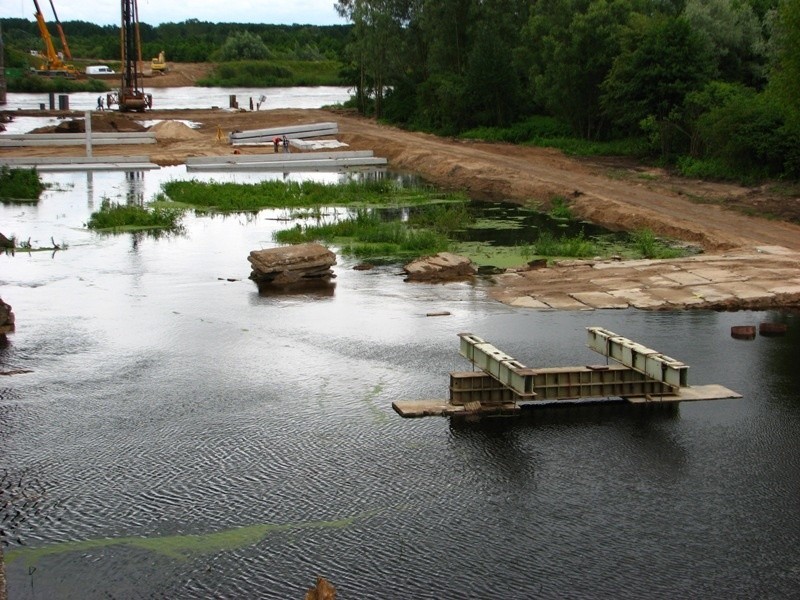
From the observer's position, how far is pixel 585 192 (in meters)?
33.8

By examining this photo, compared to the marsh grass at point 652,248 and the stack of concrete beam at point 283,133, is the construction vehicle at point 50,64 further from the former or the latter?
the marsh grass at point 652,248

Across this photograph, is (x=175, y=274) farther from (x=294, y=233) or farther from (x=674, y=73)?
(x=674, y=73)

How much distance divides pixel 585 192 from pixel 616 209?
3.14 m

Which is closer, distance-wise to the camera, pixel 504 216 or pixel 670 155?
pixel 504 216

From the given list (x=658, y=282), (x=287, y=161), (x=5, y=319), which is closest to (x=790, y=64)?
(x=658, y=282)

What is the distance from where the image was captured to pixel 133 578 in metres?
10.4

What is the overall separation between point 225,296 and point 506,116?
32072 mm

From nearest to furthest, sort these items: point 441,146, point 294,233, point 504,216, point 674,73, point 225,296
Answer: point 225,296
point 294,233
point 504,216
point 674,73
point 441,146

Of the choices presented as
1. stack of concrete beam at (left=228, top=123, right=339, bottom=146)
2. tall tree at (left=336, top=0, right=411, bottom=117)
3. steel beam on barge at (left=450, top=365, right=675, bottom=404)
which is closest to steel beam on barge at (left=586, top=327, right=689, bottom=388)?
steel beam on barge at (left=450, top=365, right=675, bottom=404)

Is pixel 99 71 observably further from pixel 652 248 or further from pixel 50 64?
pixel 652 248

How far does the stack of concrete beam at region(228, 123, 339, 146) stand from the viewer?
52594 millimetres

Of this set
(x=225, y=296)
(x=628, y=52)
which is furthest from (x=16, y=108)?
(x=225, y=296)

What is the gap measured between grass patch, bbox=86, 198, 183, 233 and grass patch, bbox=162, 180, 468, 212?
2.94 meters

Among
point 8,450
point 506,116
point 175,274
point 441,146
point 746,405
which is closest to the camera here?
point 8,450
